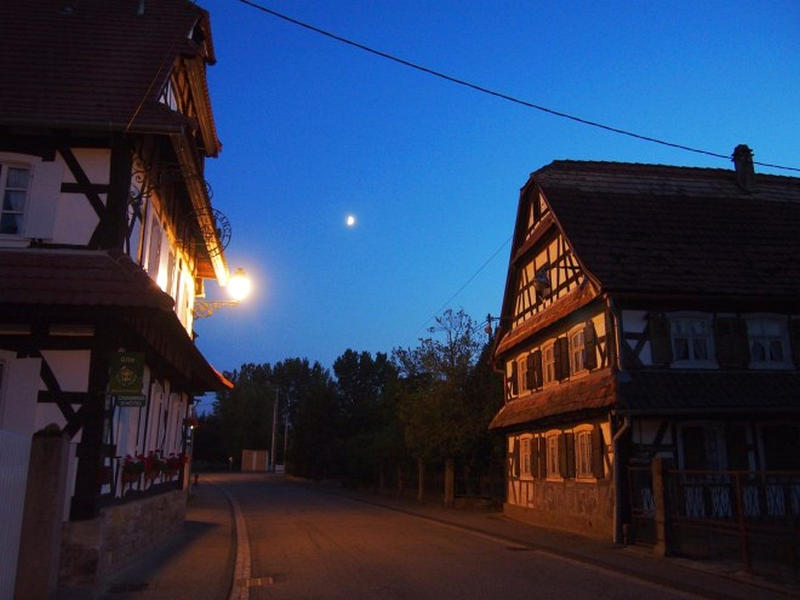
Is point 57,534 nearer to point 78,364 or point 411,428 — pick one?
point 78,364

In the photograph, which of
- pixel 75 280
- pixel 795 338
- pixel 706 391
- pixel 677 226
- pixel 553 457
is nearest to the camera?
pixel 75 280

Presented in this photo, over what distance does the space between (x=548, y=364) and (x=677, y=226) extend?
5971 millimetres

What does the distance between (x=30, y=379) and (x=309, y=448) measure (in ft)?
172

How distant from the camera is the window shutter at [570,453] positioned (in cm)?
1981

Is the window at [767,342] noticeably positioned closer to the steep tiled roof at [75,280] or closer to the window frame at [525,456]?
the window frame at [525,456]

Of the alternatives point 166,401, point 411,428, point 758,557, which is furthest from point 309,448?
point 758,557

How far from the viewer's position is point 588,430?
737 inches

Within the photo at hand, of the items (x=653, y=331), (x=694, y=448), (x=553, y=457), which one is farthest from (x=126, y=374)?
(x=553, y=457)

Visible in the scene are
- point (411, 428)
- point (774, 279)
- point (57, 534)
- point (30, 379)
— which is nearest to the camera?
point (57, 534)

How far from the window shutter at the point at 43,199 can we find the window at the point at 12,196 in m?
0.18

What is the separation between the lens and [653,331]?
17.7m

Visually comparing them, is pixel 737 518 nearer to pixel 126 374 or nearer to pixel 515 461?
pixel 515 461

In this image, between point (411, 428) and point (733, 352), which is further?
point (411, 428)

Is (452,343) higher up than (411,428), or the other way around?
(452,343)
